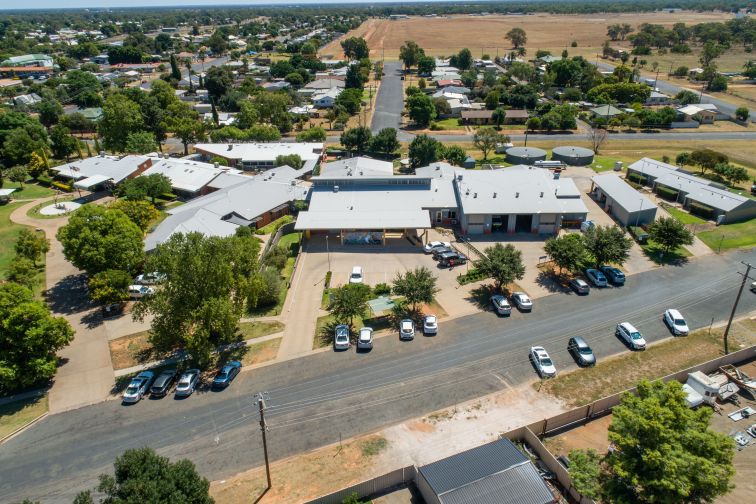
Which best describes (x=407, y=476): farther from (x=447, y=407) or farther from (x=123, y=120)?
(x=123, y=120)

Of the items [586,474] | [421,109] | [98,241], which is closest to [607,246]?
[586,474]

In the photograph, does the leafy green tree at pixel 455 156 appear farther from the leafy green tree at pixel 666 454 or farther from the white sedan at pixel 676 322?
the leafy green tree at pixel 666 454

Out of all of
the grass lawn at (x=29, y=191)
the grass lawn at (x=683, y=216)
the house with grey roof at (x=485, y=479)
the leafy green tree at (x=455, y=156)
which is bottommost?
the grass lawn at (x=29, y=191)

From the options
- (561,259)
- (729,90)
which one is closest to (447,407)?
(561,259)

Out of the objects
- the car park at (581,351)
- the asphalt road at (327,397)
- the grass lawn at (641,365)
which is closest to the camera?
the asphalt road at (327,397)

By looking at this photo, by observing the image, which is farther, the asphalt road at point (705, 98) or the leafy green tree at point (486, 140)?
the asphalt road at point (705, 98)

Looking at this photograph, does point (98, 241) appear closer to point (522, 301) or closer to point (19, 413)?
point (19, 413)

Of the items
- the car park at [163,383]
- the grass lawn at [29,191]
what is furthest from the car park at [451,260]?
the grass lawn at [29,191]
